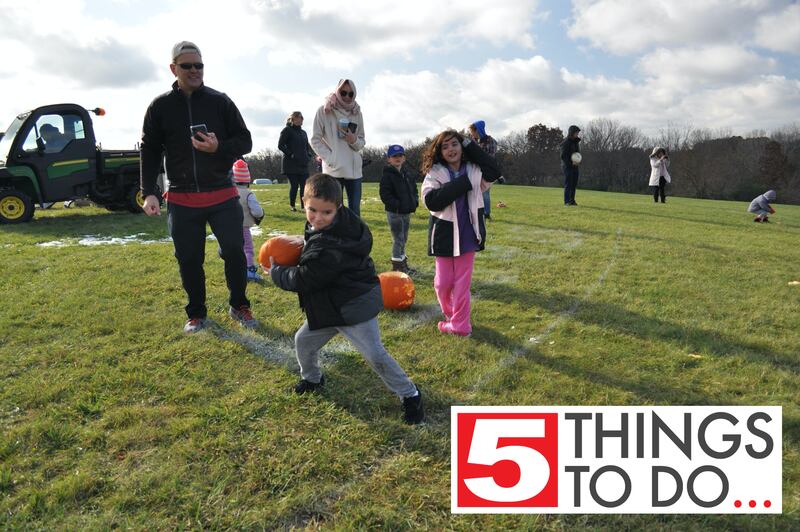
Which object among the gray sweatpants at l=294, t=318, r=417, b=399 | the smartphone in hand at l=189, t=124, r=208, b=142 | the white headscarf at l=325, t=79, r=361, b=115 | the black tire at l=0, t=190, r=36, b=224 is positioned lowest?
the gray sweatpants at l=294, t=318, r=417, b=399

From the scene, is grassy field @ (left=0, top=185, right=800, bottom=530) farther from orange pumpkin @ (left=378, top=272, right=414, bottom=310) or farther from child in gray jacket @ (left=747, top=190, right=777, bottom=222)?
child in gray jacket @ (left=747, top=190, right=777, bottom=222)

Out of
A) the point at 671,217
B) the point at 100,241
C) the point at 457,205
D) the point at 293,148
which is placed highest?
the point at 293,148

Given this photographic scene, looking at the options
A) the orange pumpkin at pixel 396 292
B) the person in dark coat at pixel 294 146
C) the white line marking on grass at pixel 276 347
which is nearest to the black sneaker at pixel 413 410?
the white line marking on grass at pixel 276 347

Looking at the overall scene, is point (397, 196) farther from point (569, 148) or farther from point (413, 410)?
point (569, 148)

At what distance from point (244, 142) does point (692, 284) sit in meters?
5.84

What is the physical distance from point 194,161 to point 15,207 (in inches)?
408

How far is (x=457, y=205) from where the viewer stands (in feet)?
15.2

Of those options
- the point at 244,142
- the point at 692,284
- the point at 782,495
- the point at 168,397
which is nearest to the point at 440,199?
the point at 244,142

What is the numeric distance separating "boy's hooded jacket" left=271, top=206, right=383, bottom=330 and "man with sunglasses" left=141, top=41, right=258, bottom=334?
5.75 ft

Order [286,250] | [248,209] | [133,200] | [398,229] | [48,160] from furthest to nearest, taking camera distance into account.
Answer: [133,200], [48,160], [398,229], [248,209], [286,250]

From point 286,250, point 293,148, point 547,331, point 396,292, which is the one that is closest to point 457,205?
point 396,292

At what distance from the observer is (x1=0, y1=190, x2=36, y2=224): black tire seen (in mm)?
11709

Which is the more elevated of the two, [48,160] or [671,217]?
[48,160]

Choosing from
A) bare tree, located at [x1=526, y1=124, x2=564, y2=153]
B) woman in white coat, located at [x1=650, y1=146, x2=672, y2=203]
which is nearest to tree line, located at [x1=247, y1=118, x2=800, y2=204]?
bare tree, located at [x1=526, y1=124, x2=564, y2=153]
